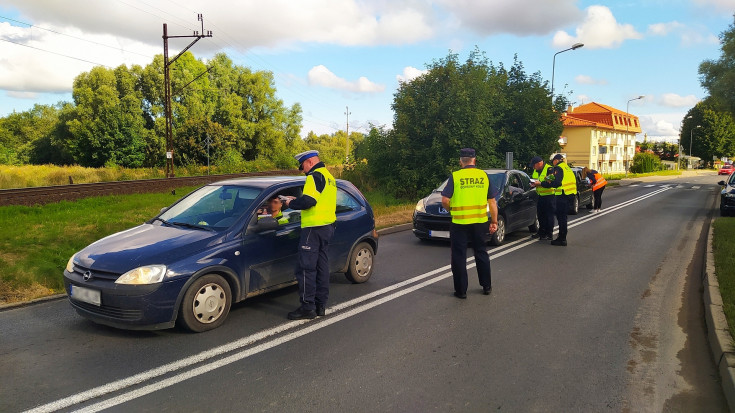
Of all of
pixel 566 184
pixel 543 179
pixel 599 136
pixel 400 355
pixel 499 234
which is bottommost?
pixel 400 355

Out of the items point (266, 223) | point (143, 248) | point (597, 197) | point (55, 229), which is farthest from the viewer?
point (597, 197)

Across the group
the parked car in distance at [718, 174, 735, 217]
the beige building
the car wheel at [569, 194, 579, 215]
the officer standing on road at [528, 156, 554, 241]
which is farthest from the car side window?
the beige building

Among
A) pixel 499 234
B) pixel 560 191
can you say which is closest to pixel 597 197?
pixel 560 191

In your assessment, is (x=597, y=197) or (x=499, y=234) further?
(x=597, y=197)

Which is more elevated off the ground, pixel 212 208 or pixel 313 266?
pixel 212 208

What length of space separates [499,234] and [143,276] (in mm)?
7388

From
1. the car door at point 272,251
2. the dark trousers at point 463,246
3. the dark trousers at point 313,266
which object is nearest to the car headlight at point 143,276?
the car door at point 272,251

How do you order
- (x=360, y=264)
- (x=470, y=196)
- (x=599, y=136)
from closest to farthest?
(x=470, y=196)
(x=360, y=264)
(x=599, y=136)

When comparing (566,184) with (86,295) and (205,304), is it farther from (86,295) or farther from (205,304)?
(86,295)

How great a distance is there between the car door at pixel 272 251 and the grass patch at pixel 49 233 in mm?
3170

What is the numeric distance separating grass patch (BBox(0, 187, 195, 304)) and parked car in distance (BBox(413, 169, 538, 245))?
643 cm

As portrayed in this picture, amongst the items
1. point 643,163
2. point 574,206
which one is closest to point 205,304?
point 574,206

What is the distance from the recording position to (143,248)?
15.5ft

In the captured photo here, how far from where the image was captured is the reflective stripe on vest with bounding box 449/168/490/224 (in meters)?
6.09
